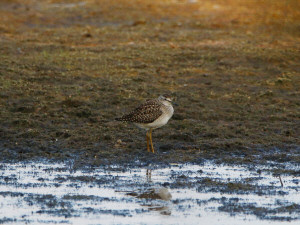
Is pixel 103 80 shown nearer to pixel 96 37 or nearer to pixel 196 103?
pixel 196 103

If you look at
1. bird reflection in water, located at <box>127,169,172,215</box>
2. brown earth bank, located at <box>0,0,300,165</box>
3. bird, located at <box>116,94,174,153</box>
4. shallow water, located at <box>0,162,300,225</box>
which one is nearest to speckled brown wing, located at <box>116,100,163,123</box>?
bird, located at <box>116,94,174,153</box>

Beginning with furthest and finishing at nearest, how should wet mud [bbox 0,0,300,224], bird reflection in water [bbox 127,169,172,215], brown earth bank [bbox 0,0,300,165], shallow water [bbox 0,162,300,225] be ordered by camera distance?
brown earth bank [bbox 0,0,300,165], wet mud [bbox 0,0,300,224], bird reflection in water [bbox 127,169,172,215], shallow water [bbox 0,162,300,225]

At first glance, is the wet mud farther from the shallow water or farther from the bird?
the bird

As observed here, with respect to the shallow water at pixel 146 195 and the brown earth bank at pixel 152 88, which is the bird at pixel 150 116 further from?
the shallow water at pixel 146 195

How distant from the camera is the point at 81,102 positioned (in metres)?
13.6

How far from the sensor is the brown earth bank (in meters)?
11.3

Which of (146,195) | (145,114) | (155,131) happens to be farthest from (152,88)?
(146,195)

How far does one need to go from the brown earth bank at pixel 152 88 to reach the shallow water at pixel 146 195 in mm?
780

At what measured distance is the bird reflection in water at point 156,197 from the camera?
8.12 meters

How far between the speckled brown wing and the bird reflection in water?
2.53 metres

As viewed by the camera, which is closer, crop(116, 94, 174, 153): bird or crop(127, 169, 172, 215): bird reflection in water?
crop(127, 169, 172, 215): bird reflection in water

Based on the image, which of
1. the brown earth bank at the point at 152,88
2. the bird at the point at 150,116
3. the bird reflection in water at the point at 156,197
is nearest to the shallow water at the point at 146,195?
the bird reflection in water at the point at 156,197

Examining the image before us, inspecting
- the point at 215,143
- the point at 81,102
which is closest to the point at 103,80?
the point at 81,102

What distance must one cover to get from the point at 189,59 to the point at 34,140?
7616 mm
